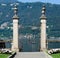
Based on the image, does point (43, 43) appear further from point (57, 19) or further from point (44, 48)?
point (57, 19)

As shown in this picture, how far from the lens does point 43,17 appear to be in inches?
1388

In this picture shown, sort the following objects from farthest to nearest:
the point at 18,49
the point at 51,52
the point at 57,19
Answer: the point at 57,19
the point at 18,49
the point at 51,52

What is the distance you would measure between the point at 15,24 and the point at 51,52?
286 inches

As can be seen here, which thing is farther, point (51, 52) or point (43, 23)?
point (43, 23)

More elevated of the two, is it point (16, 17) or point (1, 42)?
point (16, 17)

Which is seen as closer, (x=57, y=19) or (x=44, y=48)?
(x=44, y=48)

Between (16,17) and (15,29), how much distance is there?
4.21ft

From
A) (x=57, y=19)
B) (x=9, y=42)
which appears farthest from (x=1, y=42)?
(x=57, y=19)

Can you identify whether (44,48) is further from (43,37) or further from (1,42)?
(1,42)

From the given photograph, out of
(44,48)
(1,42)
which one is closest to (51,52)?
(44,48)

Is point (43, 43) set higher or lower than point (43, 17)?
lower

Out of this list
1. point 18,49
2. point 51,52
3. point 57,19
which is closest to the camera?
point 51,52

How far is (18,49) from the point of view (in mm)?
34625

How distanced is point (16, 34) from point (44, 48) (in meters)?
3.25
